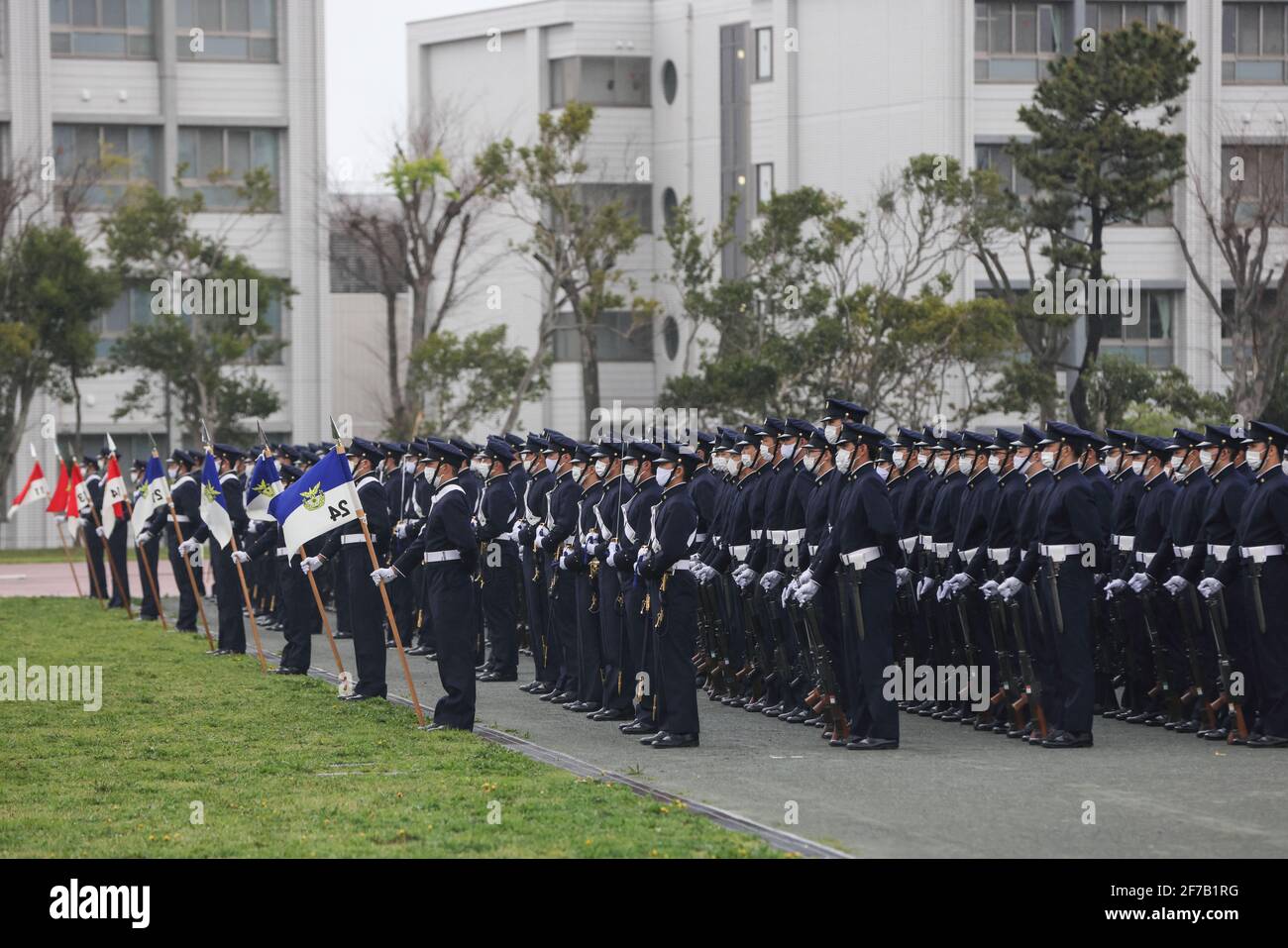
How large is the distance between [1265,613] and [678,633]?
4.12 m

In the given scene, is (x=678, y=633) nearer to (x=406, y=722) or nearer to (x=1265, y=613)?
(x=406, y=722)

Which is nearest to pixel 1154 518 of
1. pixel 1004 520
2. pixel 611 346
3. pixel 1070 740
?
pixel 1004 520

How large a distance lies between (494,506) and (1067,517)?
6456 millimetres

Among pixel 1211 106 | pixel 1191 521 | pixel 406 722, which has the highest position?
pixel 1211 106

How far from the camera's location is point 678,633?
48.0 ft

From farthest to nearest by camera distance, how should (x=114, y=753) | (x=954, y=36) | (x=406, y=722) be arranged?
(x=954, y=36)
(x=406, y=722)
(x=114, y=753)

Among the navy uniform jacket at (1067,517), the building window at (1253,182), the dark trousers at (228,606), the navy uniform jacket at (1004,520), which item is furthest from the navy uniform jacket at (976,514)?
the building window at (1253,182)

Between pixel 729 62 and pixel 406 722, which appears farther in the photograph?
pixel 729 62

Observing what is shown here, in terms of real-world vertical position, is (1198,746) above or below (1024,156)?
below

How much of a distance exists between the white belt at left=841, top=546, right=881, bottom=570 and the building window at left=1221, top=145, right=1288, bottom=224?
89.8ft

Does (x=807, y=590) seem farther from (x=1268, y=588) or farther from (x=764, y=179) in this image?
(x=764, y=179)
